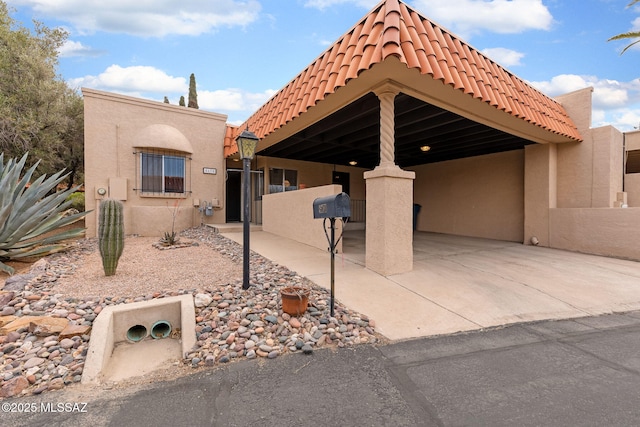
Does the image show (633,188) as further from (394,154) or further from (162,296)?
(162,296)

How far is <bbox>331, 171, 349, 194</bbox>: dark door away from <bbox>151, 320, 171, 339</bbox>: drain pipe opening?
10.7 metres

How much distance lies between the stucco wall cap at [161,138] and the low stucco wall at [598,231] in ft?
38.7

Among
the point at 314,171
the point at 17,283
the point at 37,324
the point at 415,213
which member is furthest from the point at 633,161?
the point at 17,283

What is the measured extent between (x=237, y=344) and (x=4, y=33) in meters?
13.0

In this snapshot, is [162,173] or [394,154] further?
[162,173]

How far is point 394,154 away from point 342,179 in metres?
5.44

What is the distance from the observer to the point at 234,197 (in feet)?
43.7

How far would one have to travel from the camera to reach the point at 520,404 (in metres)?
2.05

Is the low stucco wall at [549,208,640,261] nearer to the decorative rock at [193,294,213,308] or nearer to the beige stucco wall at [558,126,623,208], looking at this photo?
the beige stucco wall at [558,126,623,208]

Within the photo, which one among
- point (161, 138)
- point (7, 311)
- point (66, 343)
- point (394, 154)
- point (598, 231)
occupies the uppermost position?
point (161, 138)

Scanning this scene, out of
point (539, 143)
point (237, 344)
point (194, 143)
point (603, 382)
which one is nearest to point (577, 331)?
point (603, 382)

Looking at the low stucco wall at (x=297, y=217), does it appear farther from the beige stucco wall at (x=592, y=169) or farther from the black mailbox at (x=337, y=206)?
the beige stucco wall at (x=592, y=169)

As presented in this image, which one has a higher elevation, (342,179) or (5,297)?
(342,179)

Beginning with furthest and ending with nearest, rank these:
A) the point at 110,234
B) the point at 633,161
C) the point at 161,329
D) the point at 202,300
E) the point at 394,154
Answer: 1. the point at 633,161
2. the point at 394,154
3. the point at 110,234
4. the point at 202,300
5. the point at 161,329
